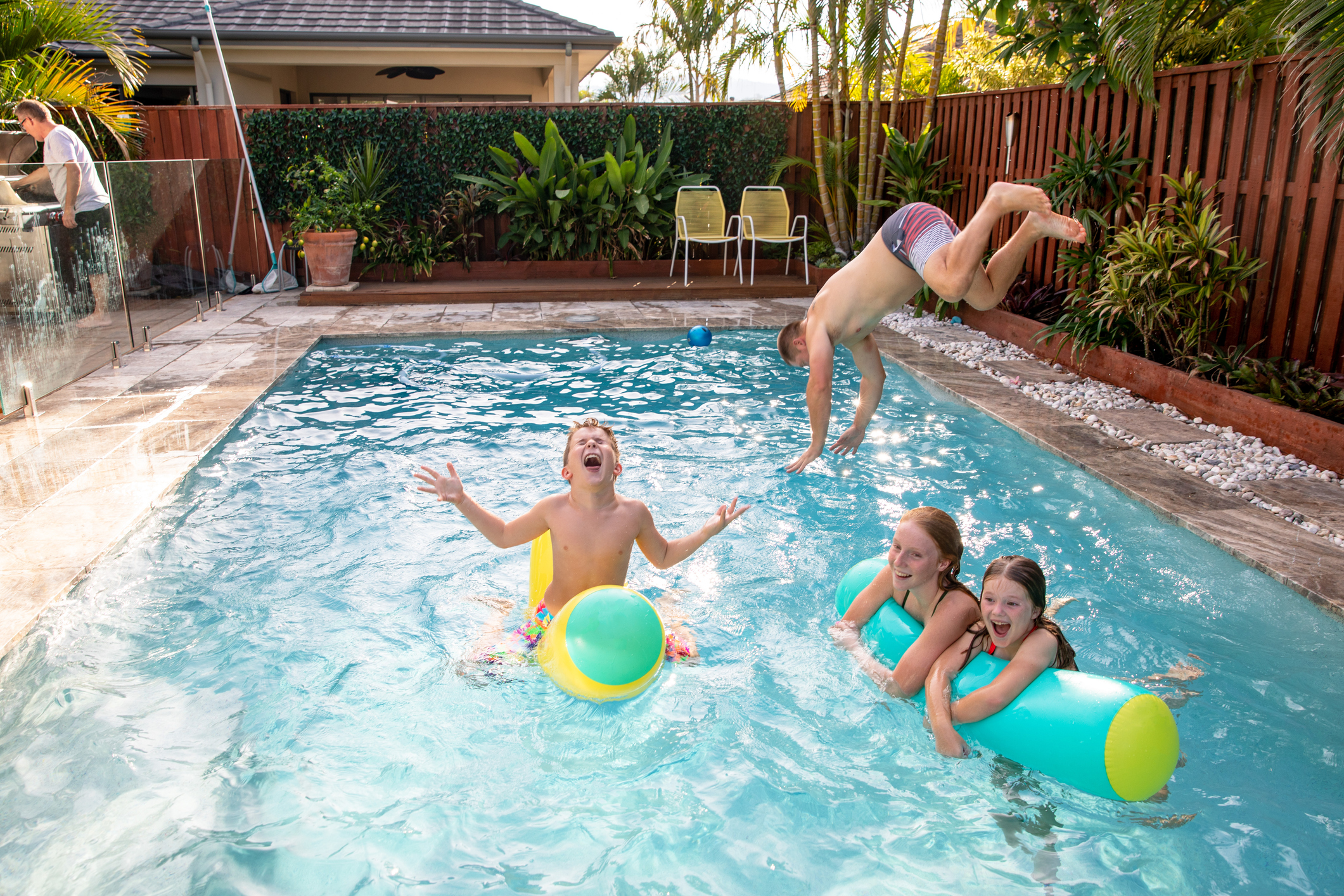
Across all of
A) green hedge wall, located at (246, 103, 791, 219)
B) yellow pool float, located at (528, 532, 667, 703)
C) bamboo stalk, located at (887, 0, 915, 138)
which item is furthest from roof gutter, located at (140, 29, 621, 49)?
yellow pool float, located at (528, 532, 667, 703)

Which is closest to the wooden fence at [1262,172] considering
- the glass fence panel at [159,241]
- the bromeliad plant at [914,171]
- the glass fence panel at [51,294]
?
the bromeliad plant at [914,171]

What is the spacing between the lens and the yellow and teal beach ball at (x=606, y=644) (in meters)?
3.01

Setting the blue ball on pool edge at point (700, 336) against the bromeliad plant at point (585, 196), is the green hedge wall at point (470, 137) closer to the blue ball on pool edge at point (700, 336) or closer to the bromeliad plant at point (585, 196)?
the bromeliad plant at point (585, 196)

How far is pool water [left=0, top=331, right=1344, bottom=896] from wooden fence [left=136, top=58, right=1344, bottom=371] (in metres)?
1.99

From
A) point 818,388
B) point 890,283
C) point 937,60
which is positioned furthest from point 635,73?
point 818,388

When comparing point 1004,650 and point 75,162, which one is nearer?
point 1004,650

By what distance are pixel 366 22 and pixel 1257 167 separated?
42.2 ft

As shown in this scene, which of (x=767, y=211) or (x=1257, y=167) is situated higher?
(x=1257, y=167)

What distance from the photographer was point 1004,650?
2.86 metres

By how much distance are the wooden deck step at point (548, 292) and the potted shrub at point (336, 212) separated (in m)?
0.40

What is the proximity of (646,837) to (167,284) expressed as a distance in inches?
333

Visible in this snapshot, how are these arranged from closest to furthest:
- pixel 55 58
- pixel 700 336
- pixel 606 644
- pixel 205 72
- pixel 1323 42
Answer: pixel 606 644
pixel 1323 42
pixel 700 336
pixel 55 58
pixel 205 72

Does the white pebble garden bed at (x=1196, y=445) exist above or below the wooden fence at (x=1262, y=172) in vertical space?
below

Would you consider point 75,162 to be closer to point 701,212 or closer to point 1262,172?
point 701,212
